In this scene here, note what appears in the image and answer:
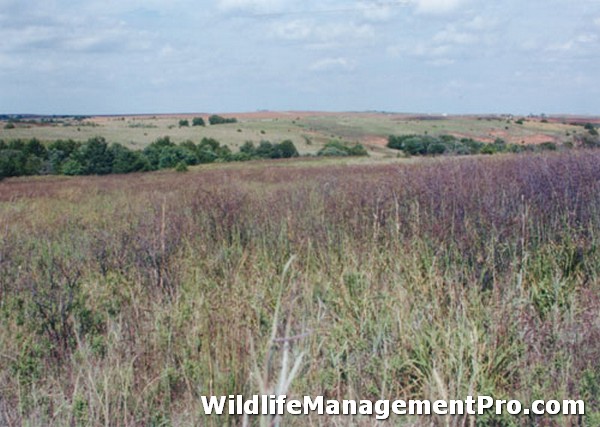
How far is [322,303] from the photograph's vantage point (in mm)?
4426

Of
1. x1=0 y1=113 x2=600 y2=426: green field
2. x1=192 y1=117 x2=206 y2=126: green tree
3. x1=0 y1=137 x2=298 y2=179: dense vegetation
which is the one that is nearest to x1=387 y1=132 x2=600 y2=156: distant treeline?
x1=0 y1=113 x2=600 y2=426: green field

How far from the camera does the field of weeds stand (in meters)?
3.52

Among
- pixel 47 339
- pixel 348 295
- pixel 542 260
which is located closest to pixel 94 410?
pixel 47 339

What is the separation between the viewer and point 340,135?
163ft

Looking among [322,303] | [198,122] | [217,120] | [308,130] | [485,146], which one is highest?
[217,120]

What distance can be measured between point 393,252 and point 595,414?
111 inches

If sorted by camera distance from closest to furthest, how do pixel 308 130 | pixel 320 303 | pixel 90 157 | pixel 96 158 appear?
pixel 320 303 → pixel 96 158 → pixel 90 157 → pixel 308 130

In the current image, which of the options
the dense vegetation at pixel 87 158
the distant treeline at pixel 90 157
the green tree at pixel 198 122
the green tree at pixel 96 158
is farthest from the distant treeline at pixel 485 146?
the green tree at pixel 198 122

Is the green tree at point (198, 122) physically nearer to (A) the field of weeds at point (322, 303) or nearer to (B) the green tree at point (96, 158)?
(B) the green tree at point (96, 158)

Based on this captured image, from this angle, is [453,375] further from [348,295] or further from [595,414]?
[348,295]

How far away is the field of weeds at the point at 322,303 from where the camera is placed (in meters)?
3.52

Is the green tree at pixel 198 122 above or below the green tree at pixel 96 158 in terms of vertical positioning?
above

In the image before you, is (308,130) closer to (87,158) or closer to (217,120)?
(217,120)

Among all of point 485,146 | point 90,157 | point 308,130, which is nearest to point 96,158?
point 90,157
